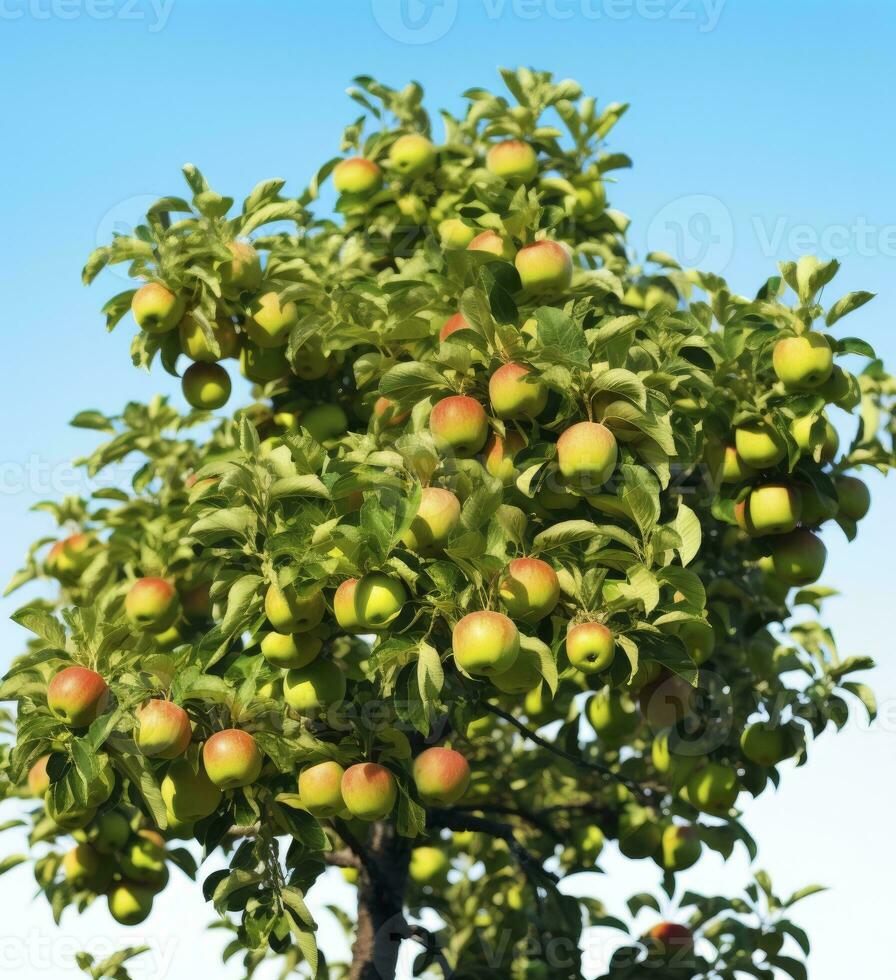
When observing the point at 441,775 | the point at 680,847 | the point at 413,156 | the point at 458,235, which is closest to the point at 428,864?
the point at 680,847

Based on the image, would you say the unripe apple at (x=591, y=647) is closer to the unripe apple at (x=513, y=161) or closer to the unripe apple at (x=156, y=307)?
the unripe apple at (x=156, y=307)

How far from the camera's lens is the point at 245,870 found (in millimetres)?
5910

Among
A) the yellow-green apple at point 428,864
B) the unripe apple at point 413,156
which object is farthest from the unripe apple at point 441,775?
the unripe apple at point 413,156

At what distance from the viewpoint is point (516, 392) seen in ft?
17.8

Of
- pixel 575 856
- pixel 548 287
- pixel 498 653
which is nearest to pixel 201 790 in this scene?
pixel 498 653

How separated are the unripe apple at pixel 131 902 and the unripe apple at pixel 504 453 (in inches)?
134

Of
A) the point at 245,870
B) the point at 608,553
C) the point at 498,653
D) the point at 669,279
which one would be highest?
the point at 669,279

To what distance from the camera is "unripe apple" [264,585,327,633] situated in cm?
527

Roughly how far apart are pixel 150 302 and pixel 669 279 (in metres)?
3.35

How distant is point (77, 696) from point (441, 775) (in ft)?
4.98

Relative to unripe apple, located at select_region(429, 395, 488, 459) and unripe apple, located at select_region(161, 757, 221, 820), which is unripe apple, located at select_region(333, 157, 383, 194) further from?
unripe apple, located at select_region(161, 757, 221, 820)

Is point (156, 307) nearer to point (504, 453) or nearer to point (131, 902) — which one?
point (504, 453)

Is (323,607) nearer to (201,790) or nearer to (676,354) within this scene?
(201,790)

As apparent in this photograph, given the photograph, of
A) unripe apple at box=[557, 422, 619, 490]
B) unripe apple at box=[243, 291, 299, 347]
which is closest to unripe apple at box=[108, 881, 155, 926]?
unripe apple at box=[243, 291, 299, 347]
